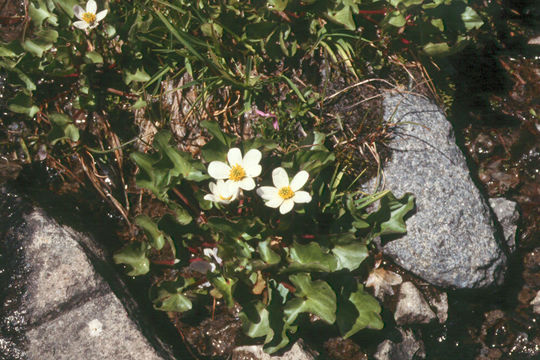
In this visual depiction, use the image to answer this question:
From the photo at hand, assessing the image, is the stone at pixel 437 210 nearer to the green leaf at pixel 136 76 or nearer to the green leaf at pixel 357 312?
the green leaf at pixel 357 312

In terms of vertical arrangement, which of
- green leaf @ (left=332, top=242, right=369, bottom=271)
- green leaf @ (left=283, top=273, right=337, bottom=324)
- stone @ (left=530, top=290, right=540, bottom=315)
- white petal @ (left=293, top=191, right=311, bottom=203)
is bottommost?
stone @ (left=530, top=290, right=540, bottom=315)

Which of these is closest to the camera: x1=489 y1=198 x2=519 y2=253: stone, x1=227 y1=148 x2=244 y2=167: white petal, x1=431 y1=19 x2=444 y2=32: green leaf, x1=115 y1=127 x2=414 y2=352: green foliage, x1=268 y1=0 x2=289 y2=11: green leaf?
x1=227 y1=148 x2=244 y2=167: white petal

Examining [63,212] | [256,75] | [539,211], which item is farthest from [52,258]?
[539,211]

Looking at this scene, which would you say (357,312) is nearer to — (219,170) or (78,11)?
(219,170)

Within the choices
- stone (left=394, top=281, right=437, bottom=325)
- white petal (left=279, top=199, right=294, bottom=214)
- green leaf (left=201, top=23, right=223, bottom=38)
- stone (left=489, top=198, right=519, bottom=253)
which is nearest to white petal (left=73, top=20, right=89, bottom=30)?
green leaf (left=201, top=23, right=223, bottom=38)

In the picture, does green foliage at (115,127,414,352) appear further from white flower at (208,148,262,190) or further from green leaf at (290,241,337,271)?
white flower at (208,148,262,190)

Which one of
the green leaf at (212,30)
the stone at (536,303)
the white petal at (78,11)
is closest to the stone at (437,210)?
the stone at (536,303)

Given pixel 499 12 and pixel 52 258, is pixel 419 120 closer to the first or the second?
pixel 499 12
